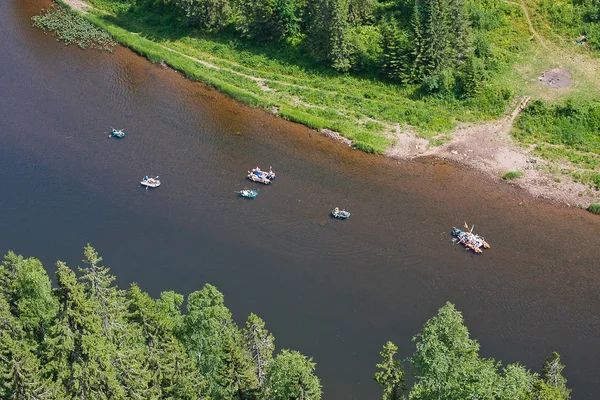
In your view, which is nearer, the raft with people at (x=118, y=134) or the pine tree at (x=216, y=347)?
the pine tree at (x=216, y=347)

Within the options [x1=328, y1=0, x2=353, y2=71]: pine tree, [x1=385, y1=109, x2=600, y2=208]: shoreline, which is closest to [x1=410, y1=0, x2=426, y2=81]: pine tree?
[x1=328, y1=0, x2=353, y2=71]: pine tree

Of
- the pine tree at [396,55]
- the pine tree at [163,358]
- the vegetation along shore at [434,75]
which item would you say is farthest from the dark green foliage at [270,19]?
the pine tree at [163,358]

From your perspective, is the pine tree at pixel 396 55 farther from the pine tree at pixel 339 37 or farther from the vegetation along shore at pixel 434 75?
the pine tree at pixel 339 37

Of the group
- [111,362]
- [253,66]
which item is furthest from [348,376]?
[253,66]

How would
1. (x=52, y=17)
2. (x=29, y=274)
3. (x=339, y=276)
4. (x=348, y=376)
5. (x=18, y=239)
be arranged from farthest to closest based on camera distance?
(x=52, y=17), (x=18, y=239), (x=339, y=276), (x=348, y=376), (x=29, y=274)

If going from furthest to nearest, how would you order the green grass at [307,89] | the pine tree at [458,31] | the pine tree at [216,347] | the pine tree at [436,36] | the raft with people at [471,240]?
the pine tree at [458,31] → the pine tree at [436,36] → the green grass at [307,89] → the raft with people at [471,240] → the pine tree at [216,347]

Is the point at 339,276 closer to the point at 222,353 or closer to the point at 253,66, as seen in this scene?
the point at 222,353
